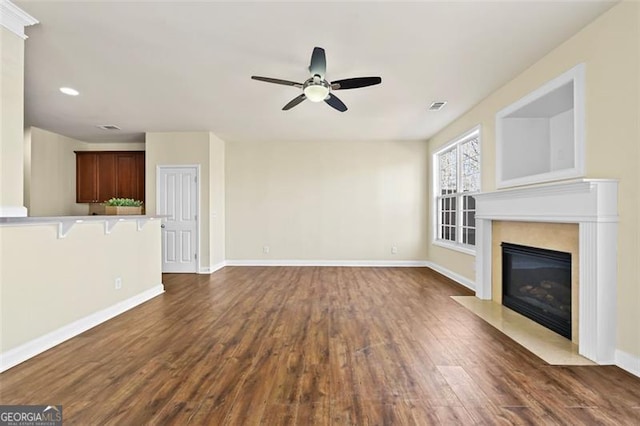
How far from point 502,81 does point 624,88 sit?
4.84 feet

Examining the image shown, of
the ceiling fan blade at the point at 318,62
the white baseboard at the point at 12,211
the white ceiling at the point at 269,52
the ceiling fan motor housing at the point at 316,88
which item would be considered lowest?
the white baseboard at the point at 12,211

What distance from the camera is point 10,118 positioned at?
2.32 m

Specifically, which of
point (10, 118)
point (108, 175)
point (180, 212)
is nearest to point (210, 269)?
point (180, 212)

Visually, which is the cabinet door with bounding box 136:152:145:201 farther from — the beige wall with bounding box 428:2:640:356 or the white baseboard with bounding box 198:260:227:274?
the beige wall with bounding box 428:2:640:356

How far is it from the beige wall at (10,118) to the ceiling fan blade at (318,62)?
7.71 feet

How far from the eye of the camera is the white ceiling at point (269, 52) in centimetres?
229

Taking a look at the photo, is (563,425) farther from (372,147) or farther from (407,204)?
(372,147)

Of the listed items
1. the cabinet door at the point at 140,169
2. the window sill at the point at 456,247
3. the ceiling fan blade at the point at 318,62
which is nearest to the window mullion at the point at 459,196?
the window sill at the point at 456,247

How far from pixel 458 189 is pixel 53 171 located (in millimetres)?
7675

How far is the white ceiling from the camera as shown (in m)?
2.29

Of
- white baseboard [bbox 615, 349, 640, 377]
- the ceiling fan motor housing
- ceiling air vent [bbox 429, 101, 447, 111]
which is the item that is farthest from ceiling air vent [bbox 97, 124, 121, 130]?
white baseboard [bbox 615, 349, 640, 377]

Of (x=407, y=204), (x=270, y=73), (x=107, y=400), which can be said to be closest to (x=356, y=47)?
(x=270, y=73)

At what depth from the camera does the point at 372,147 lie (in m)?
6.50

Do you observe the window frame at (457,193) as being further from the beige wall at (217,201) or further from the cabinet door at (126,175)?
the cabinet door at (126,175)
